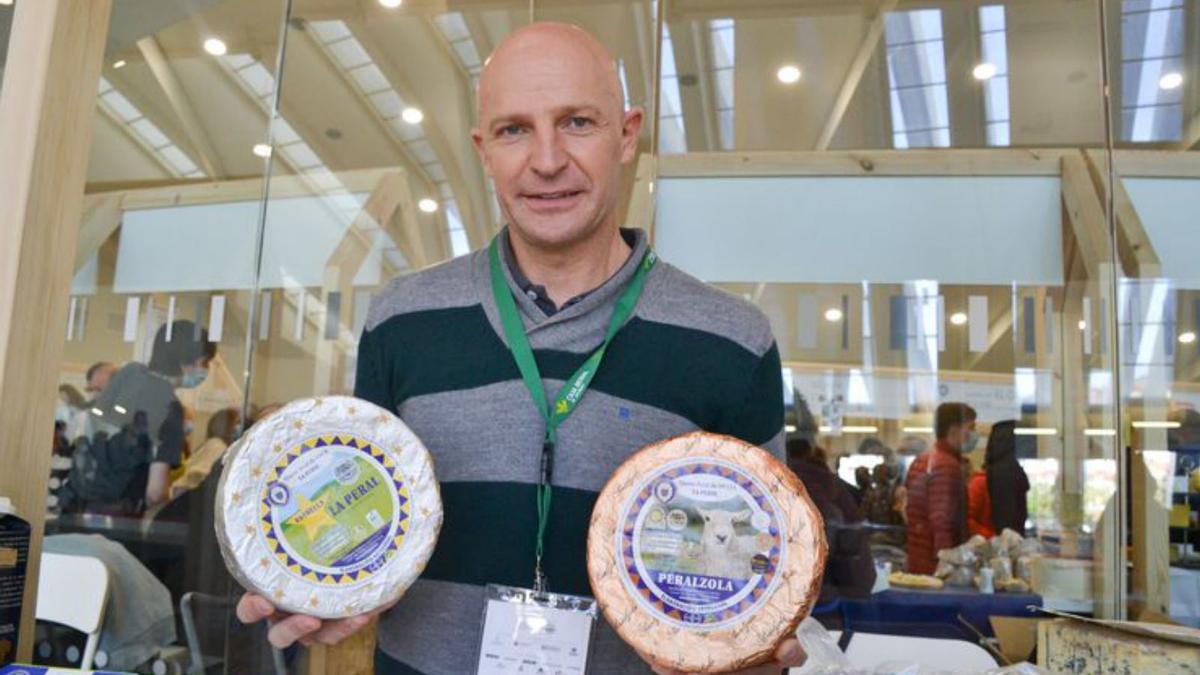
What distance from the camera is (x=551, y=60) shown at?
1137mm

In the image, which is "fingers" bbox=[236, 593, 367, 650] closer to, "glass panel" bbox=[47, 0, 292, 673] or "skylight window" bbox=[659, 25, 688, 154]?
"glass panel" bbox=[47, 0, 292, 673]

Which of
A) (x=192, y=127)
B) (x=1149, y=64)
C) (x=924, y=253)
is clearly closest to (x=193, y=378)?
(x=192, y=127)

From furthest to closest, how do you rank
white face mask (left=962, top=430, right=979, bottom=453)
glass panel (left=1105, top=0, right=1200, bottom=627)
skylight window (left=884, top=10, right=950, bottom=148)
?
skylight window (left=884, top=10, right=950, bottom=148)
white face mask (left=962, top=430, right=979, bottom=453)
glass panel (left=1105, top=0, right=1200, bottom=627)

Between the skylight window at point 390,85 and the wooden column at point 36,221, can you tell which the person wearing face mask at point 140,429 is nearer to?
the skylight window at point 390,85

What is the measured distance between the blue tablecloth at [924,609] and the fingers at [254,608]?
3252 mm

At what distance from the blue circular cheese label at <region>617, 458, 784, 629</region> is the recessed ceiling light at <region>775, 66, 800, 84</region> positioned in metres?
4.77

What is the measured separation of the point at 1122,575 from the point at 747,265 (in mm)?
2253

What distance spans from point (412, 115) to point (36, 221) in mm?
4142

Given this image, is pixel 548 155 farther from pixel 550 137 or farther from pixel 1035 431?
pixel 1035 431

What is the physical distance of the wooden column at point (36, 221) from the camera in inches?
45.9

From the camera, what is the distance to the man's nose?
3.60 feet

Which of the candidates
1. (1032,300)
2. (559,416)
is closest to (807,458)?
(1032,300)

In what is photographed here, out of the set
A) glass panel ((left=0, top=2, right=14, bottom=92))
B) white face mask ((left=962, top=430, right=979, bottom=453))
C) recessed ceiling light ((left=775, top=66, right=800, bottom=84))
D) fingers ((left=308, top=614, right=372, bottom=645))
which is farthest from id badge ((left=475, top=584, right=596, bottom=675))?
recessed ceiling light ((left=775, top=66, right=800, bottom=84))

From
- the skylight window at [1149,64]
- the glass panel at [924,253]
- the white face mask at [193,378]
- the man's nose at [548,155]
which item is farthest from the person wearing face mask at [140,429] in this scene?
the skylight window at [1149,64]
